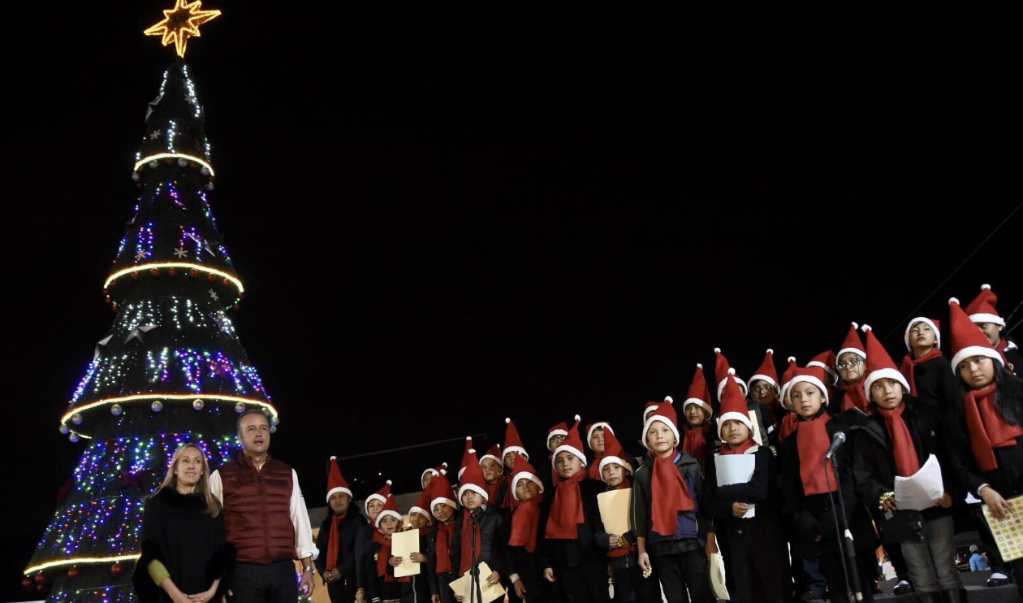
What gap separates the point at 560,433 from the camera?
8500mm

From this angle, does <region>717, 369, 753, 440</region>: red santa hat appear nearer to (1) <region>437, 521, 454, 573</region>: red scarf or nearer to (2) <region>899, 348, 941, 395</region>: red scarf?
(2) <region>899, 348, 941, 395</region>: red scarf

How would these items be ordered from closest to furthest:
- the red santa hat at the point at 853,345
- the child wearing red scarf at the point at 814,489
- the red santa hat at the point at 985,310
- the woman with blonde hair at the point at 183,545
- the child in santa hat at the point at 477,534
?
the woman with blonde hair at the point at 183,545 → the child wearing red scarf at the point at 814,489 → the red santa hat at the point at 985,310 → the red santa hat at the point at 853,345 → the child in santa hat at the point at 477,534

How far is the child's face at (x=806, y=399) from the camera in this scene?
18.4 feet

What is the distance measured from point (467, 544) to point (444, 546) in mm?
440

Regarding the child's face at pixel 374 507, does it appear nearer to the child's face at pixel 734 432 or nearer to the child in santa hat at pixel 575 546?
the child in santa hat at pixel 575 546

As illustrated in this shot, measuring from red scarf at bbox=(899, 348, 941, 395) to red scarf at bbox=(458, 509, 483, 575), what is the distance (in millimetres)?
3463

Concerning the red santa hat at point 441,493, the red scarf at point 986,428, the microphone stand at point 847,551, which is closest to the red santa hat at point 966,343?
the red scarf at point 986,428

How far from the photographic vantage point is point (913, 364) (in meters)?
5.88

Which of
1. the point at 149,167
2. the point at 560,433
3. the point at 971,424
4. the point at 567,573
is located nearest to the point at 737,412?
the point at 971,424

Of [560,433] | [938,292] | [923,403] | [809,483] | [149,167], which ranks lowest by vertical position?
[809,483]

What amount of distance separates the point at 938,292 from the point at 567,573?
1127cm

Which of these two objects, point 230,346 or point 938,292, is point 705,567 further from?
point 938,292

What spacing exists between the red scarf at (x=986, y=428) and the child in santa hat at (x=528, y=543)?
130 inches

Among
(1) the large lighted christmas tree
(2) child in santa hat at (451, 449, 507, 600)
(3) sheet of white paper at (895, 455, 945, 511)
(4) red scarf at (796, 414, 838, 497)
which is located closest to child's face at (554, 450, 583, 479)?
(2) child in santa hat at (451, 449, 507, 600)
